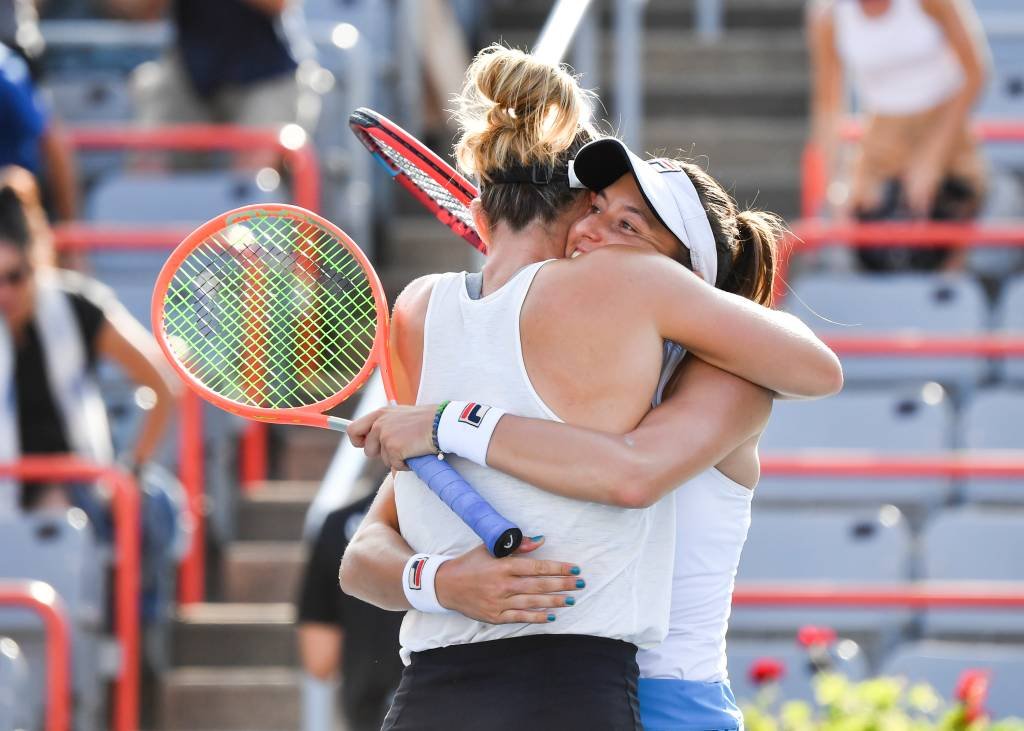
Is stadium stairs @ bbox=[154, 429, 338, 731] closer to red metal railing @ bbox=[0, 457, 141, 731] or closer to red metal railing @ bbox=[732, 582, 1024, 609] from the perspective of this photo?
red metal railing @ bbox=[0, 457, 141, 731]

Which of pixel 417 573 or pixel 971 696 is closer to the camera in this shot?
pixel 417 573

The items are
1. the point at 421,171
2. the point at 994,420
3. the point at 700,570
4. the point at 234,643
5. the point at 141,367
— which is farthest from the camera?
the point at 234,643

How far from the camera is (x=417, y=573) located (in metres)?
2.49

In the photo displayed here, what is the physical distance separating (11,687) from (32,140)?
2.46 m

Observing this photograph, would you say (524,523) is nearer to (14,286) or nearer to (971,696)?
(971,696)

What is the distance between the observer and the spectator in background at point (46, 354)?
5285mm

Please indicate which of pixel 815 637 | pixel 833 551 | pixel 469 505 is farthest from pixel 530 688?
pixel 833 551

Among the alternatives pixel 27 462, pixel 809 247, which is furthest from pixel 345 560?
pixel 809 247

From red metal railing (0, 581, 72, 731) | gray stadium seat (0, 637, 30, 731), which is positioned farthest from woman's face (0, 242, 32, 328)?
gray stadium seat (0, 637, 30, 731)

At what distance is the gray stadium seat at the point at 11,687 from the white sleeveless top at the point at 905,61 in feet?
11.4

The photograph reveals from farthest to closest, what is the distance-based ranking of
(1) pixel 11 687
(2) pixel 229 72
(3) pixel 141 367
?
(2) pixel 229 72 < (3) pixel 141 367 < (1) pixel 11 687

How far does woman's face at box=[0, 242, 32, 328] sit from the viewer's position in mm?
5262

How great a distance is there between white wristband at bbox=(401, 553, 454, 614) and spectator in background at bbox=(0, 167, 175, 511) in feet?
9.77

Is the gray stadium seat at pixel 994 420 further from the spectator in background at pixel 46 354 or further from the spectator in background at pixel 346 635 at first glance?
the spectator in background at pixel 46 354
